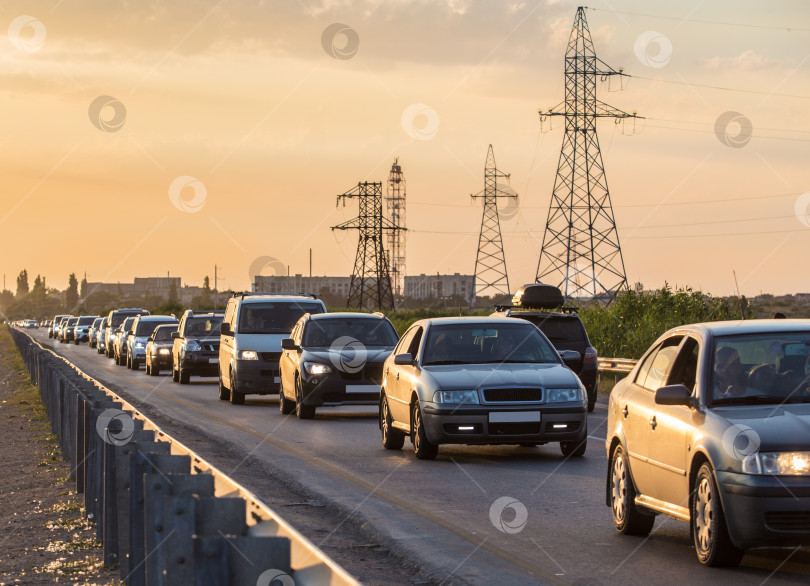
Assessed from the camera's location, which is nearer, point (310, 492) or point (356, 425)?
point (310, 492)

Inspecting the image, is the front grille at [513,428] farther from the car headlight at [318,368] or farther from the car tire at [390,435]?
the car headlight at [318,368]

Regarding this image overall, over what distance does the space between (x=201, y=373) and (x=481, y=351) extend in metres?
21.0

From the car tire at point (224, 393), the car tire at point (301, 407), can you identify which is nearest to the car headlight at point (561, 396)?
the car tire at point (301, 407)

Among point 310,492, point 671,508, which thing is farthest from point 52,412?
point 671,508

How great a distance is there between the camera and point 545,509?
36.1ft

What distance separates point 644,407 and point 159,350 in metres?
33.5

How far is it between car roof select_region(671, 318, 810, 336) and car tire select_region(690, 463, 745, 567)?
116 centimetres

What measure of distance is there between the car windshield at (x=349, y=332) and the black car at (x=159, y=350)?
19076 mm

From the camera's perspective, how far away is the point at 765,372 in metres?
8.79

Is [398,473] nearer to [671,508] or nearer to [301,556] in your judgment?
[671,508]

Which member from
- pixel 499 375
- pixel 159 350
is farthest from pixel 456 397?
pixel 159 350

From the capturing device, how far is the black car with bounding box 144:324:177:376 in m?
41.7

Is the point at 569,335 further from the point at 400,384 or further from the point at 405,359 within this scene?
the point at 405,359

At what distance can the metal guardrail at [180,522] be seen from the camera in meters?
4.01
